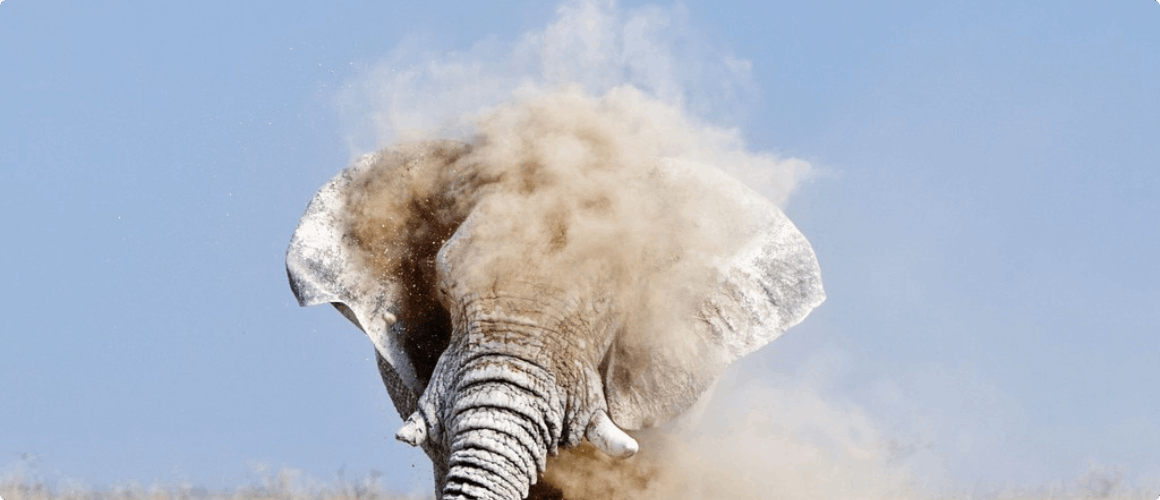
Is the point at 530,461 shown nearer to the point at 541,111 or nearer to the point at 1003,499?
the point at 541,111

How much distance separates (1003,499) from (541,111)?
810 cm

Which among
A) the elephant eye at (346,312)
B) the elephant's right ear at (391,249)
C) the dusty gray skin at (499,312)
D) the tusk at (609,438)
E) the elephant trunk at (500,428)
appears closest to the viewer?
the elephant trunk at (500,428)

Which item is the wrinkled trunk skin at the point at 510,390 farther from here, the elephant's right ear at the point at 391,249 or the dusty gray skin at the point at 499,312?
the elephant's right ear at the point at 391,249

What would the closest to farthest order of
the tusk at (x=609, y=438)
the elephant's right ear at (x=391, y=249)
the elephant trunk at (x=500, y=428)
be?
1. the elephant trunk at (x=500, y=428)
2. the tusk at (x=609, y=438)
3. the elephant's right ear at (x=391, y=249)

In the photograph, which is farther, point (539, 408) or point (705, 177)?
point (705, 177)

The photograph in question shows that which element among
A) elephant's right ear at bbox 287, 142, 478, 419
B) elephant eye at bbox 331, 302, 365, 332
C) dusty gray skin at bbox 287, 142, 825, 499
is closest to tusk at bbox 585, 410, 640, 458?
dusty gray skin at bbox 287, 142, 825, 499

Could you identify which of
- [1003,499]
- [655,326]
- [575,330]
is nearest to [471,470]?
[575,330]

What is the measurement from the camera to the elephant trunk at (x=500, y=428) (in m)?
6.91

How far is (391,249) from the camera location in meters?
8.17

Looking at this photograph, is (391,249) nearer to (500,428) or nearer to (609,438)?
(500,428)

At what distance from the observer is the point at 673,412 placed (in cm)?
779

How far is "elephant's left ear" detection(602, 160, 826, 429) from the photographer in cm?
774

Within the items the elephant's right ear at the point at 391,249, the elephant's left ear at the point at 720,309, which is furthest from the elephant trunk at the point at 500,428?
the elephant's right ear at the point at 391,249

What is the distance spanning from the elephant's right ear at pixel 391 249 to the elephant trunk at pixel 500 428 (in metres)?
0.72
